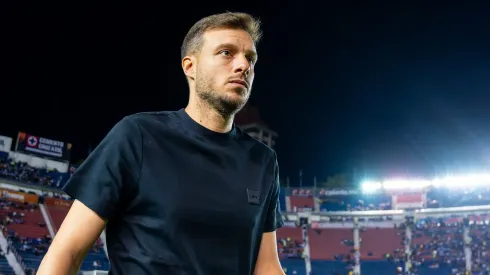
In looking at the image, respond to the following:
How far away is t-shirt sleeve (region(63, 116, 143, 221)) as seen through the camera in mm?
1613

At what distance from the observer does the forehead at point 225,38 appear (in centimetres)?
198

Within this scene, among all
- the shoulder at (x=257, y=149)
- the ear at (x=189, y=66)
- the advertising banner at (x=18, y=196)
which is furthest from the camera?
the advertising banner at (x=18, y=196)

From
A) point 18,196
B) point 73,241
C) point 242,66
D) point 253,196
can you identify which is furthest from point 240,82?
point 18,196

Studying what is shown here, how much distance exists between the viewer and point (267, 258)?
2111mm

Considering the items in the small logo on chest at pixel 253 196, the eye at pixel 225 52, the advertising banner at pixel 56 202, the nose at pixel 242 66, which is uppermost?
the eye at pixel 225 52

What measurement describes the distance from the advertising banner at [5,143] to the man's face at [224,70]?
137 feet

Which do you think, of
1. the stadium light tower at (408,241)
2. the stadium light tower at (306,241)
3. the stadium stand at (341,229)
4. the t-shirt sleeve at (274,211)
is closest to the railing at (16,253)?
the stadium stand at (341,229)

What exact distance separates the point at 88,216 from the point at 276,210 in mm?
1030

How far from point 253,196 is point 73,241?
0.79 metres

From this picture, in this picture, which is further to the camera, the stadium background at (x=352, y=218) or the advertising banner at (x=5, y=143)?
the advertising banner at (x=5, y=143)

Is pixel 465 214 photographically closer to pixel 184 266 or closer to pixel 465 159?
pixel 465 159

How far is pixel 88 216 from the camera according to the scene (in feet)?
5.31

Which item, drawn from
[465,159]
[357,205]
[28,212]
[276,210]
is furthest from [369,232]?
[276,210]

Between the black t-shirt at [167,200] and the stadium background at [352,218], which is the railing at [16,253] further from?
the black t-shirt at [167,200]
